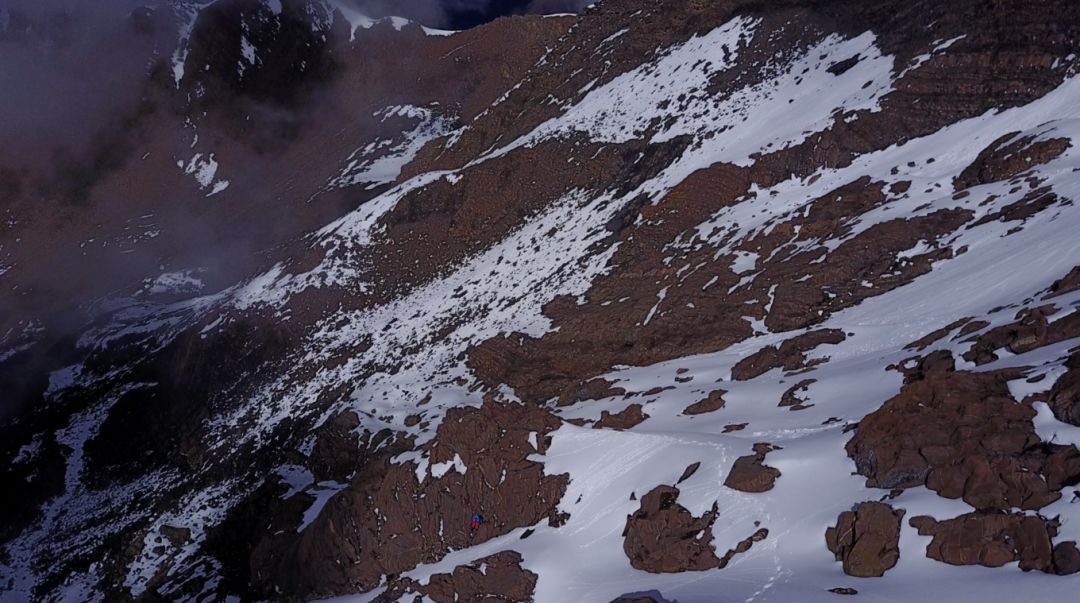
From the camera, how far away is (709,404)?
18.1 meters

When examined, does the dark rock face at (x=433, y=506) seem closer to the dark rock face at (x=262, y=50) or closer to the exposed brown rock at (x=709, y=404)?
the exposed brown rock at (x=709, y=404)

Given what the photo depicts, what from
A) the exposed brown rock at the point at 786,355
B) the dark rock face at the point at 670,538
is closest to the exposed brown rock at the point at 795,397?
the exposed brown rock at the point at 786,355

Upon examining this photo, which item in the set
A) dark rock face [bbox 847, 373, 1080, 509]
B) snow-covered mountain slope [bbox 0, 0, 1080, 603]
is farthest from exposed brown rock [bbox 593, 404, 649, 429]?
dark rock face [bbox 847, 373, 1080, 509]

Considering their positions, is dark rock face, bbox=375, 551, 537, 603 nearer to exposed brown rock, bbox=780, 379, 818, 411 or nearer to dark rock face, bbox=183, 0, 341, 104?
exposed brown rock, bbox=780, 379, 818, 411

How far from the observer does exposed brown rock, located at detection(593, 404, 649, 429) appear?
19.0 m

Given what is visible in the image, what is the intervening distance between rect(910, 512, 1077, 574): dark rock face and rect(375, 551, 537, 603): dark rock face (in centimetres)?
710

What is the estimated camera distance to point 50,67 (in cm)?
9506

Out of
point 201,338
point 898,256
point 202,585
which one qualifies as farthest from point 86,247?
point 898,256

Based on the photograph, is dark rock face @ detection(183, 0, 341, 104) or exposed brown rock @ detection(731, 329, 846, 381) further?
dark rock face @ detection(183, 0, 341, 104)

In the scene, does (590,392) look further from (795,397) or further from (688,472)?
(688,472)

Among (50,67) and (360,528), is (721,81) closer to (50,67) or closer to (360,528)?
(360,528)

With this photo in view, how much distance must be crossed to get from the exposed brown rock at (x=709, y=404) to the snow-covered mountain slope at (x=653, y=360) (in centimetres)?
25

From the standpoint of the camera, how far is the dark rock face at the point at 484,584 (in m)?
14.4

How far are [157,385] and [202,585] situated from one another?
70.6 feet
